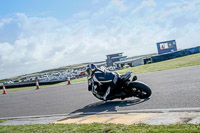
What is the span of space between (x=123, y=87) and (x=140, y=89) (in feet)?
2.31

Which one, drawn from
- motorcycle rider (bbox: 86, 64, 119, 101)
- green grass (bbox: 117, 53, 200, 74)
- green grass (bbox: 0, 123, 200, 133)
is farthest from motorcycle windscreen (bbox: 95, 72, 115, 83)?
green grass (bbox: 117, 53, 200, 74)

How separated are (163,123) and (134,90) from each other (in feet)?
11.8

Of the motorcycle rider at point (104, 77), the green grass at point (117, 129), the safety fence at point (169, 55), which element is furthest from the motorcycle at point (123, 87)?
the safety fence at point (169, 55)

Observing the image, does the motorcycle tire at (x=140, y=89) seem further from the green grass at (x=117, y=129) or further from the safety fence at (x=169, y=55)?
the safety fence at (x=169, y=55)

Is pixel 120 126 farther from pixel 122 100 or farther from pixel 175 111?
pixel 122 100

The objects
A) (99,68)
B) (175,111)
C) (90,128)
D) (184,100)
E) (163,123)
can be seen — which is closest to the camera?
(163,123)

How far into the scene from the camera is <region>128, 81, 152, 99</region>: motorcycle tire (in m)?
8.60

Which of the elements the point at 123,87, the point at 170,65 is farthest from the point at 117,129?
the point at 170,65

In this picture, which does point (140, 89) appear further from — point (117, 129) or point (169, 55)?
point (169, 55)

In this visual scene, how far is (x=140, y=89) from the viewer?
8680 millimetres

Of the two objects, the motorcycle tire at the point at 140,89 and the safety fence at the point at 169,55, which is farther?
the safety fence at the point at 169,55

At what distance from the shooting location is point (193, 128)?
4.38 m

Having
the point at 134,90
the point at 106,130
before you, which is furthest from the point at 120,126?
the point at 134,90

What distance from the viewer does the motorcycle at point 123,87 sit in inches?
341
